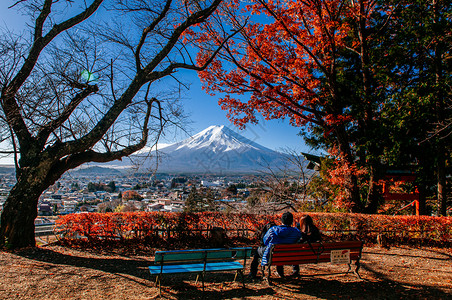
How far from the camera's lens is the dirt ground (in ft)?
14.9

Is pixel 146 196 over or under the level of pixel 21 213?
under

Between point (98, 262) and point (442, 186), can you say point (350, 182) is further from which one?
point (98, 262)

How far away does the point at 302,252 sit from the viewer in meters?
5.12

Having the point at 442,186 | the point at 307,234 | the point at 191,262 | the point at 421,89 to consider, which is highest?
the point at 421,89

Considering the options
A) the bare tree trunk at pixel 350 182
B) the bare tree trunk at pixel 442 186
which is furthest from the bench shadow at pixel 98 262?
the bare tree trunk at pixel 442 186

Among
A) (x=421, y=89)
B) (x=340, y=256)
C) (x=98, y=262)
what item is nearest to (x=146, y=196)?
(x=98, y=262)

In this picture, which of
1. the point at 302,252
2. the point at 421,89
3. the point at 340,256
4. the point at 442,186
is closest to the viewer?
the point at 302,252

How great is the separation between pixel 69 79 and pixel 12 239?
14.6ft

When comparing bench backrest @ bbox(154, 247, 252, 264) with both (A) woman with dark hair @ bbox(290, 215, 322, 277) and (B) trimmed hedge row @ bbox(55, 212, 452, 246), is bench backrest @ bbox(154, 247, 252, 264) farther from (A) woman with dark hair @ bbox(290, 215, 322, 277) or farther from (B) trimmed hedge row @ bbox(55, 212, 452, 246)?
(B) trimmed hedge row @ bbox(55, 212, 452, 246)

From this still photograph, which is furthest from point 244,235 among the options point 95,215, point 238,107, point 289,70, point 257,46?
point 257,46

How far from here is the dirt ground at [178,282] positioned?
455 centimetres

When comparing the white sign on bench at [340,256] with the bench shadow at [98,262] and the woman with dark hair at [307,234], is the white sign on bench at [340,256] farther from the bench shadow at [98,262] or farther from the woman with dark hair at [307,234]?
the bench shadow at [98,262]

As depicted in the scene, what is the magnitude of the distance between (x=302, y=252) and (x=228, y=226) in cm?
504

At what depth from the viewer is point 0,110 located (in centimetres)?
737
